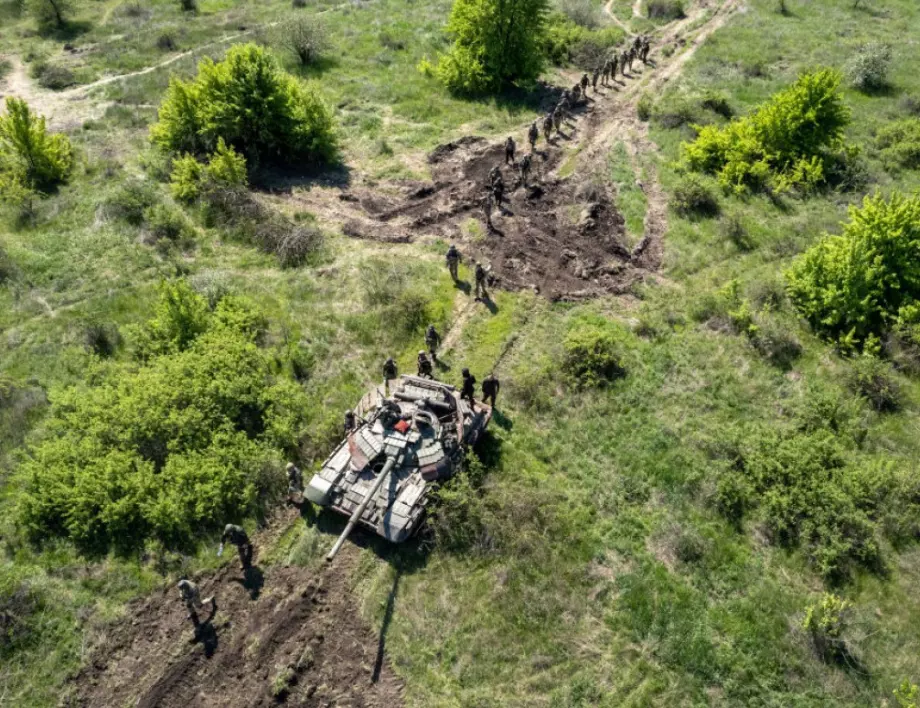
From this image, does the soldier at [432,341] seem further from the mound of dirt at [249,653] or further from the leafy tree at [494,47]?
the leafy tree at [494,47]

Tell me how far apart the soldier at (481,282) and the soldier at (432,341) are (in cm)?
321

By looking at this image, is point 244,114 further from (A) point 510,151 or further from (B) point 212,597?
(B) point 212,597

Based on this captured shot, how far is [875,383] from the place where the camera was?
19.0 meters

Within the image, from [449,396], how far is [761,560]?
8879 mm

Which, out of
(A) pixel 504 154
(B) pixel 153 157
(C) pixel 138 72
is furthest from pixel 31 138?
(A) pixel 504 154

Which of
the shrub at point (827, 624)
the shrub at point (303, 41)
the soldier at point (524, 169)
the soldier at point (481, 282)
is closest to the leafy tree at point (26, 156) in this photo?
the shrub at point (303, 41)

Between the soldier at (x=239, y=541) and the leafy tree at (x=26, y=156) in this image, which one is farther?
the leafy tree at (x=26, y=156)

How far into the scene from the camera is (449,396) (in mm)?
16906

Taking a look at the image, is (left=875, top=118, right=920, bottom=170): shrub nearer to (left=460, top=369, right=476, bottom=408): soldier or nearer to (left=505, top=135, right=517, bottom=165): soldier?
(left=505, top=135, right=517, bottom=165): soldier

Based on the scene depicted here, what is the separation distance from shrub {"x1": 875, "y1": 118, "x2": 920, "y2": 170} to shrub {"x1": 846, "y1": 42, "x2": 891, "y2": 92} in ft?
19.5

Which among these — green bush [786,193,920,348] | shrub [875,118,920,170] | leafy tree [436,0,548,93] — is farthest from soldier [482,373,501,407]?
leafy tree [436,0,548,93]

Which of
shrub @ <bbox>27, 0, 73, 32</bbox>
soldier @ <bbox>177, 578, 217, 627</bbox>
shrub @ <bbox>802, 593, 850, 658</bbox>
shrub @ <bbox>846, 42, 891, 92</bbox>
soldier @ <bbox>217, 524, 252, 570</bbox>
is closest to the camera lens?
shrub @ <bbox>802, 593, 850, 658</bbox>

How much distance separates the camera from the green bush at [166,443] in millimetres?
15531

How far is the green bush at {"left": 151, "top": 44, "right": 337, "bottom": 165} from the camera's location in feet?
97.5
